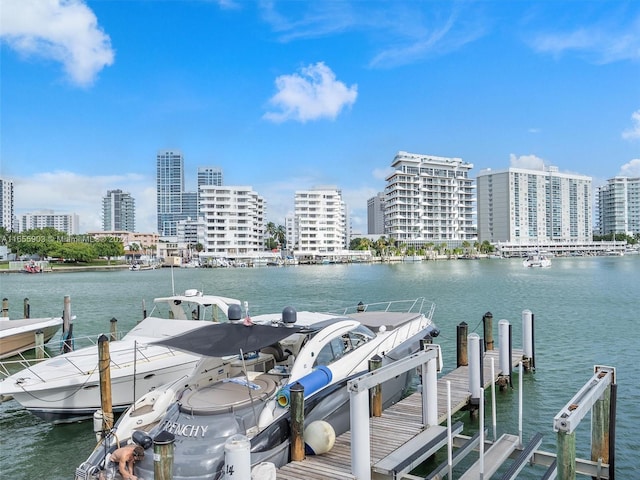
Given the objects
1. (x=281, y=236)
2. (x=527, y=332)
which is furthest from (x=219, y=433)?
(x=281, y=236)

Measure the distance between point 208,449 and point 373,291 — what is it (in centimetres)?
4859

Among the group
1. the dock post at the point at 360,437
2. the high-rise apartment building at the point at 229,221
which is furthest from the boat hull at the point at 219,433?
the high-rise apartment building at the point at 229,221

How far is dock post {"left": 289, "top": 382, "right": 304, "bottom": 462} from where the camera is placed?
7781mm

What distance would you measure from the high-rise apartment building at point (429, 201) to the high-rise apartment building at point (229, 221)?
179ft

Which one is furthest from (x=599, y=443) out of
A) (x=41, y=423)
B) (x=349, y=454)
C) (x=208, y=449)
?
(x=41, y=423)

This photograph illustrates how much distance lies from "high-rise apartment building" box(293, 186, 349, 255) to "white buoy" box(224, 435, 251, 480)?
5696 inches

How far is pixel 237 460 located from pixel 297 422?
1.85 m

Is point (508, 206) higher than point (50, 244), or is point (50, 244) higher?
point (508, 206)

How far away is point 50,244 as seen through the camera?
126688 mm

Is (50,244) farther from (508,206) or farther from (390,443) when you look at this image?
(508,206)

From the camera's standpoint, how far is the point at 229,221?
145 m

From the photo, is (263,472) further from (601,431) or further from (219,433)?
(601,431)

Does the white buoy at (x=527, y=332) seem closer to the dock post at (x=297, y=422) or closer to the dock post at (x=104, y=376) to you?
the dock post at (x=297, y=422)

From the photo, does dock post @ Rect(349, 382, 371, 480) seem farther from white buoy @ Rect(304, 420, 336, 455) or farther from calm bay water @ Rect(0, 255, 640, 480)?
calm bay water @ Rect(0, 255, 640, 480)
